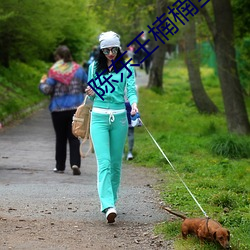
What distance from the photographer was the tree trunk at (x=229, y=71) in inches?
623

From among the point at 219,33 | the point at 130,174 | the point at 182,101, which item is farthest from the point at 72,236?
the point at 182,101

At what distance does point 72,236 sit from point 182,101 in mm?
22357

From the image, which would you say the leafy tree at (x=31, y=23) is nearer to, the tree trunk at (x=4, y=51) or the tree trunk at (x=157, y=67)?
the tree trunk at (x=4, y=51)

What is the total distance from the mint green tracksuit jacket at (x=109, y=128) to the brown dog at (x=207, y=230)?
1.08 m

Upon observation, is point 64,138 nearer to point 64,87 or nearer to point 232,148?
point 64,87

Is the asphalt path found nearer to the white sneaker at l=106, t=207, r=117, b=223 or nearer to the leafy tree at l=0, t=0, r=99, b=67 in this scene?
the white sneaker at l=106, t=207, r=117, b=223

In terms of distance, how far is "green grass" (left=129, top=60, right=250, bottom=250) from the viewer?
7.16 metres

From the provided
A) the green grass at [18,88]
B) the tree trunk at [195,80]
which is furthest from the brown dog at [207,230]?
the tree trunk at [195,80]

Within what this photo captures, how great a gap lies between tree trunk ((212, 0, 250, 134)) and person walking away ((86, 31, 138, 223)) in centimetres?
865

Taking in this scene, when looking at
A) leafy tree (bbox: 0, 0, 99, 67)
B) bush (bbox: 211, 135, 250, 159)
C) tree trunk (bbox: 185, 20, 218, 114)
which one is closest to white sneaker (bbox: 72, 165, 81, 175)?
bush (bbox: 211, 135, 250, 159)

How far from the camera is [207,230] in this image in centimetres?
608

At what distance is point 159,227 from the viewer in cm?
705

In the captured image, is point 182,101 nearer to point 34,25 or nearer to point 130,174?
point 34,25

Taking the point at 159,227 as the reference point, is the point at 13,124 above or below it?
below
